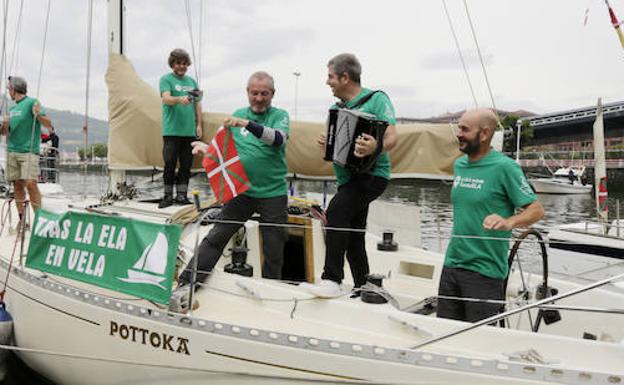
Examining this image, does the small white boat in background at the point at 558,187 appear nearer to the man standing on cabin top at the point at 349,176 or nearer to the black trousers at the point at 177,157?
the black trousers at the point at 177,157

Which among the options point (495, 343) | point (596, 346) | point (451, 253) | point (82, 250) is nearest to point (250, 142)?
point (82, 250)

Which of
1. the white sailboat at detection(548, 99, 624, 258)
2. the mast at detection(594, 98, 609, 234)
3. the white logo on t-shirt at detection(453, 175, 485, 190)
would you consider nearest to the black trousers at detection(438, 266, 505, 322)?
the white logo on t-shirt at detection(453, 175, 485, 190)

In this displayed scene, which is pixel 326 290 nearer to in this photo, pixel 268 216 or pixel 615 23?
pixel 268 216

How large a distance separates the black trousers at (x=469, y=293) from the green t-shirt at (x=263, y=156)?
1.27 meters

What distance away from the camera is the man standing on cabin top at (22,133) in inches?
199

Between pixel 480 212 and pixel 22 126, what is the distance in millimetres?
4847

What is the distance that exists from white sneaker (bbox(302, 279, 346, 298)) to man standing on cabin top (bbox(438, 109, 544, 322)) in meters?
0.60

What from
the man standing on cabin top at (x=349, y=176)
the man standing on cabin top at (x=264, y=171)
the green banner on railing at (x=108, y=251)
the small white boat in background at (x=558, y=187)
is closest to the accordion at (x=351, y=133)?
the man standing on cabin top at (x=349, y=176)

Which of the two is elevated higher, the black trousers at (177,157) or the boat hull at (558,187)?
the black trousers at (177,157)

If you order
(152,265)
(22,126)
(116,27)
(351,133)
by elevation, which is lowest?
(152,265)

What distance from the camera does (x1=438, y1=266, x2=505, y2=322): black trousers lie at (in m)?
2.49

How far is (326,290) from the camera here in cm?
265

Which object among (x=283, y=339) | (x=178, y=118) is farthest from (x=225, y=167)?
(x=178, y=118)

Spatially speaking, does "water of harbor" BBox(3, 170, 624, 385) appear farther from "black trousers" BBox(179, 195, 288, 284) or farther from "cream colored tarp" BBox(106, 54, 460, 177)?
"black trousers" BBox(179, 195, 288, 284)
